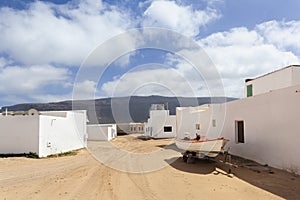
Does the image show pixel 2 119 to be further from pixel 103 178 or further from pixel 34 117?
pixel 103 178

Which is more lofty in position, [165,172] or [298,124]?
[298,124]

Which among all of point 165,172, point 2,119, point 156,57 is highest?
point 156,57

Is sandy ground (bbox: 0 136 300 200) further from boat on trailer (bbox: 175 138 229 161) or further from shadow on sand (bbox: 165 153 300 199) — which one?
boat on trailer (bbox: 175 138 229 161)

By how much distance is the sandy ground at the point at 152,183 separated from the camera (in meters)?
6.76

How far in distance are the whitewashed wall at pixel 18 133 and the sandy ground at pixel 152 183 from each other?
12.1 ft

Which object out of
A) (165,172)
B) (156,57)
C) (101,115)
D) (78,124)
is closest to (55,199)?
(165,172)

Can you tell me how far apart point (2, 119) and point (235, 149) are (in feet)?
41.3

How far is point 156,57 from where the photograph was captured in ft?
57.0

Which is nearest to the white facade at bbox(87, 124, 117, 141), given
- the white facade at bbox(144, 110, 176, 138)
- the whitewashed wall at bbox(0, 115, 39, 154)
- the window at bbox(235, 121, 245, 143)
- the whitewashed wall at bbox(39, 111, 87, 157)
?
the white facade at bbox(144, 110, 176, 138)

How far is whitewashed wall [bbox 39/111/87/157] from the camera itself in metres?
15.2

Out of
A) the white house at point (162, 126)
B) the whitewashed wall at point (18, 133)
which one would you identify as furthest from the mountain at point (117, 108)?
the whitewashed wall at point (18, 133)

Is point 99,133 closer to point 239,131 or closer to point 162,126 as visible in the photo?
point 162,126

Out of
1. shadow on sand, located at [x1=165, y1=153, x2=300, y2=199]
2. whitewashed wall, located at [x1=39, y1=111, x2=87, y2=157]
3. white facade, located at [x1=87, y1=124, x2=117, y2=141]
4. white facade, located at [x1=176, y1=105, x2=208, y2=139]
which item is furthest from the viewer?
white facade, located at [x1=87, y1=124, x2=117, y2=141]

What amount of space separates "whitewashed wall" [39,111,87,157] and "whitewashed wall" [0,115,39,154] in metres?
0.36
